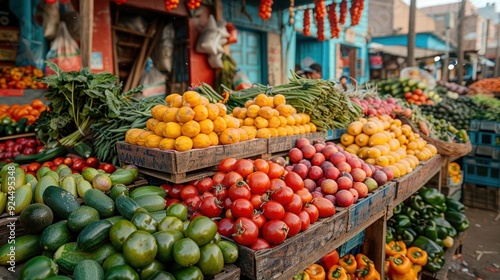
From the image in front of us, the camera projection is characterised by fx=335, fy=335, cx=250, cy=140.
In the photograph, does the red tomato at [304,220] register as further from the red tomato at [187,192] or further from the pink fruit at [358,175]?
the pink fruit at [358,175]

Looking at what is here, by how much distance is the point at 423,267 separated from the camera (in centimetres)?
392

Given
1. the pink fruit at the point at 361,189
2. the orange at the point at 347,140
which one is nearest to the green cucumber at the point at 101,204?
the pink fruit at the point at 361,189

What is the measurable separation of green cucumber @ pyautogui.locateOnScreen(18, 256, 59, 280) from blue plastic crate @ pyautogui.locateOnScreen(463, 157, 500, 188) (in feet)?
25.2

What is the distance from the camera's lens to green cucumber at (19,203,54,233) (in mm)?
1825

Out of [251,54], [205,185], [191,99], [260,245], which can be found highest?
[251,54]

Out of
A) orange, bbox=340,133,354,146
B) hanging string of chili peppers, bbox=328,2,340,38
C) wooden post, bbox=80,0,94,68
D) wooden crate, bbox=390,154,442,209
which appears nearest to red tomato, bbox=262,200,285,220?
wooden crate, bbox=390,154,442,209

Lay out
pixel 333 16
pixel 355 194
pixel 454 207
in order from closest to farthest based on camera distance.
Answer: pixel 355 194
pixel 454 207
pixel 333 16

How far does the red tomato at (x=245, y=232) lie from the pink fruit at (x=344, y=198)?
912 mm

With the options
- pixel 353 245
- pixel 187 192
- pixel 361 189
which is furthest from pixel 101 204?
pixel 353 245

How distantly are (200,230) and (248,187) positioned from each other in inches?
21.8

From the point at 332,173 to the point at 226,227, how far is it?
1.21 metres

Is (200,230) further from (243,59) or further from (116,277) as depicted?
(243,59)

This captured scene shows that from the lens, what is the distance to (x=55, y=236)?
1783 mm

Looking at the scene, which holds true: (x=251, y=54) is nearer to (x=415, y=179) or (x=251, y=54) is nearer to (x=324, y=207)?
(x=415, y=179)
